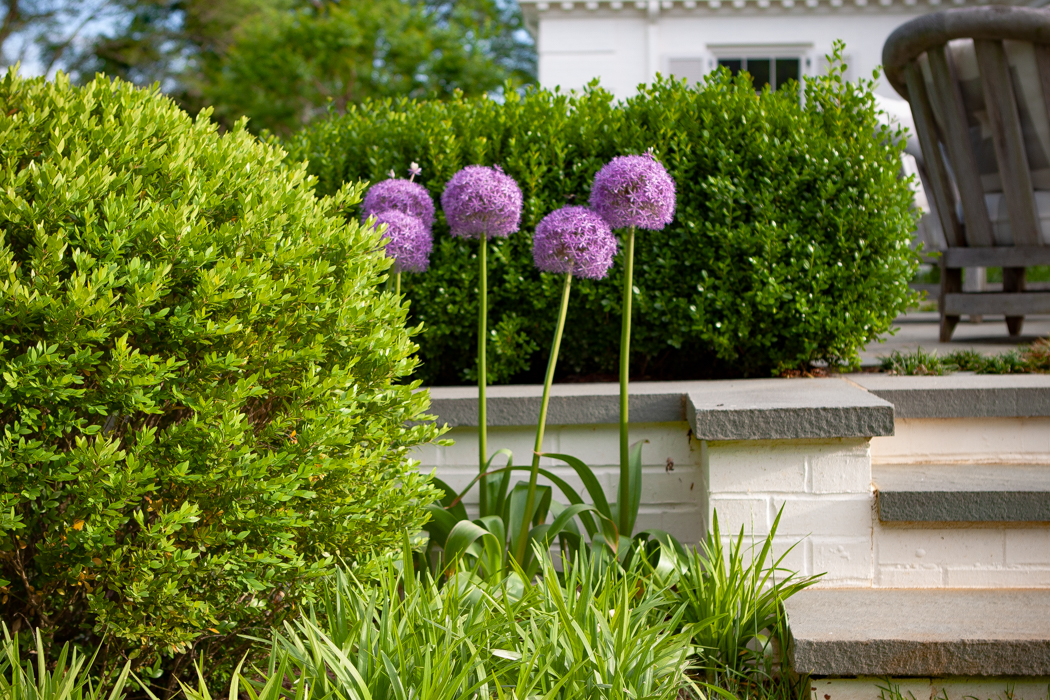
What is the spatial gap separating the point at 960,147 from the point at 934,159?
0.28 metres

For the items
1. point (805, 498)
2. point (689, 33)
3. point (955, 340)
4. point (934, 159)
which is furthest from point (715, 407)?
point (689, 33)

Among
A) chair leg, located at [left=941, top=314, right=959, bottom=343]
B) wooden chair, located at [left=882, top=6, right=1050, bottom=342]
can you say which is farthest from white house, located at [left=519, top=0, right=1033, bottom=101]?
chair leg, located at [left=941, top=314, right=959, bottom=343]

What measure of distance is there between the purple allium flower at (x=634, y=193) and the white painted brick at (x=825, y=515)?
32.5 inches

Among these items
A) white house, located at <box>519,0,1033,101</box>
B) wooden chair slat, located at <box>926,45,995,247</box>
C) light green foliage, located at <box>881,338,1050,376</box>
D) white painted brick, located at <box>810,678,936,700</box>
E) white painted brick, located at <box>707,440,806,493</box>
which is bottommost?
white painted brick, located at <box>810,678,936,700</box>

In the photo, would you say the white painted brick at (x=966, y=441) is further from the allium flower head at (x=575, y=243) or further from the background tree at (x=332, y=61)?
the background tree at (x=332, y=61)

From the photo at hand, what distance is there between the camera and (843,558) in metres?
2.08

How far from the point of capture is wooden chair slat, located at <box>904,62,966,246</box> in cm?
416

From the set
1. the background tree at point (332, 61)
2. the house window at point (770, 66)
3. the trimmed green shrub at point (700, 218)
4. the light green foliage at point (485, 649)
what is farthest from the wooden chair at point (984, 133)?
the background tree at point (332, 61)

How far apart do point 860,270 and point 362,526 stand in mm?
2017

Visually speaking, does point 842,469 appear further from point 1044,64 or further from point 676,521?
point 1044,64

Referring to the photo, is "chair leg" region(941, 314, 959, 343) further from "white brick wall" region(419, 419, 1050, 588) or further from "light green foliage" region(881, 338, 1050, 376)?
"white brick wall" region(419, 419, 1050, 588)

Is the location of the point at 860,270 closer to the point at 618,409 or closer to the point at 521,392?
the point at 618,409

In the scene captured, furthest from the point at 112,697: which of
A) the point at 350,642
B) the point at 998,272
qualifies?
the point at 998,272

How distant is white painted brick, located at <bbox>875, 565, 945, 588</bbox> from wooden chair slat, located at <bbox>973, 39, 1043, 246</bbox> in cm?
259
